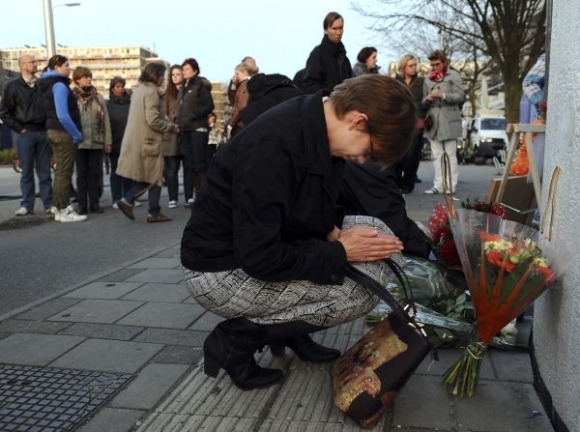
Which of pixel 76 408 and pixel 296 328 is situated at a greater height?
pixel 296 328

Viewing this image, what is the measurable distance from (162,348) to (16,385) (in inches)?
27.8

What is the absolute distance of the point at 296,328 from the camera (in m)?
2.58

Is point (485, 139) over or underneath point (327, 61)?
underneath

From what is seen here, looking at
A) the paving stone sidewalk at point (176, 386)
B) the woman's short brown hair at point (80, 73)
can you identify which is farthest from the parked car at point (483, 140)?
the paving stone sidewalk at point (176, 386)

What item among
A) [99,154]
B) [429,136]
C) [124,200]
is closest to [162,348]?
[124,200]

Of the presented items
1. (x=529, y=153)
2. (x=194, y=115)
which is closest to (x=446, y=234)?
(x=529, y=153)

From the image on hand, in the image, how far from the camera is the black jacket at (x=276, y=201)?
2.24 metres

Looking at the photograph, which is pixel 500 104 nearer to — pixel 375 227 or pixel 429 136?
pixel 429 136

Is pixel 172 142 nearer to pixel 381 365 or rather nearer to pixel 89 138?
pixel 89 138

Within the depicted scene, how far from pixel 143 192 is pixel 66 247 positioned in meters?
1.54

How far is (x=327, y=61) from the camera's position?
6098 mm

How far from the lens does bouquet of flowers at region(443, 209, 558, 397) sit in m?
2.33

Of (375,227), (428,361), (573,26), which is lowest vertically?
(428,361)

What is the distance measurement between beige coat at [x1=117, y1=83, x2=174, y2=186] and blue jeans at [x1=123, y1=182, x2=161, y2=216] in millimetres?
119
